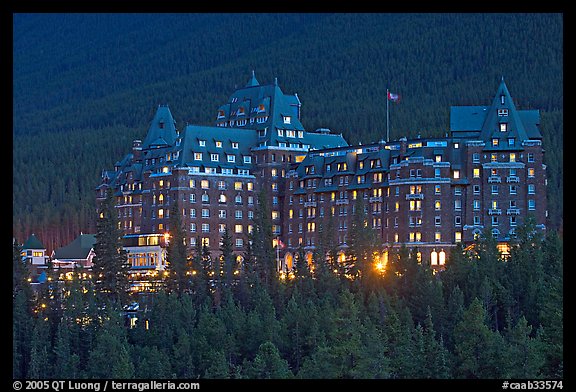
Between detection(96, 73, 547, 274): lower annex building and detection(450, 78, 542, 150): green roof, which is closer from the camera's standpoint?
detection(96, 73, 547, 274): lower annex building

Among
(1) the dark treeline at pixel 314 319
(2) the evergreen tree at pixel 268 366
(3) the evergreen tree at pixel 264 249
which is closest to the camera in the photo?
(2) the evergreen tree at pixel 268 366

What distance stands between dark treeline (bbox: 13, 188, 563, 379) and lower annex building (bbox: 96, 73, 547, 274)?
8.43m

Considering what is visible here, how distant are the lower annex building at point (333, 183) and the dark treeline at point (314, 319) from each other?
843cm

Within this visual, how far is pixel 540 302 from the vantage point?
12938cm

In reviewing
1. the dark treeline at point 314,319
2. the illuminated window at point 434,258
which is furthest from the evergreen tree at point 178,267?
the illuminated window at point 434,258

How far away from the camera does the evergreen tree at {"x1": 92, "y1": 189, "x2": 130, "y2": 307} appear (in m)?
158

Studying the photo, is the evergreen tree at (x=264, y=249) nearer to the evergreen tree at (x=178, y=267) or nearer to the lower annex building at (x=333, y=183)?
the evergreen tree at (x=178, y=267)

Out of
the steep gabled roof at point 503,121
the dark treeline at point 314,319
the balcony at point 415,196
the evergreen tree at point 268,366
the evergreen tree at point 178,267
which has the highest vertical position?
the steep gabled roof at point 503,121

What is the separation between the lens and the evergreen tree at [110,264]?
520ft

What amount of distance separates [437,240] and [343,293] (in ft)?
104

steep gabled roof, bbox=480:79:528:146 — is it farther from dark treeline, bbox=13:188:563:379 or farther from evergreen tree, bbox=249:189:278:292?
evergreen tree, bbox=249:189:278:292

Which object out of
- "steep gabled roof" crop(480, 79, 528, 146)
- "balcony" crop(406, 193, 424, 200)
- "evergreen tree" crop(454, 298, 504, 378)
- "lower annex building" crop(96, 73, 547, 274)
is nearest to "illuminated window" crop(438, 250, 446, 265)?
"lower annex building" crop(96, 73, 547, 274)
